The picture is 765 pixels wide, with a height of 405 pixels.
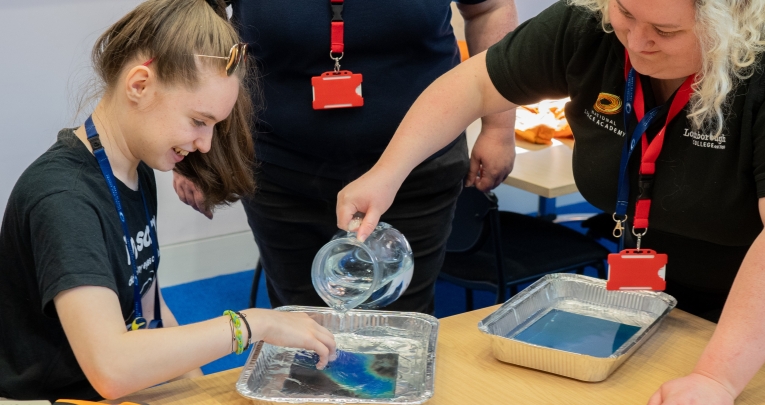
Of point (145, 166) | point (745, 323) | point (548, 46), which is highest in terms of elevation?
point (548, 46)

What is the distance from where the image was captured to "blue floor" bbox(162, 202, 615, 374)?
125 inches

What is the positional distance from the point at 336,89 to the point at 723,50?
2.28 ft

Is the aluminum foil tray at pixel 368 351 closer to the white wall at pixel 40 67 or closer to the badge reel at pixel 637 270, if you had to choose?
the badge reel at pixel 637 270

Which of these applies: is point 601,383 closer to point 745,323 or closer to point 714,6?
point 745,323

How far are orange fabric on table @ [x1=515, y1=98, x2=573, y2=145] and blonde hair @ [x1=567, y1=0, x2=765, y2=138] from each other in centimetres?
187

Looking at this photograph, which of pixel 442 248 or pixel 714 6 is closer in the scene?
pixel 714 6

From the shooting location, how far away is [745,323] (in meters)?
1.06

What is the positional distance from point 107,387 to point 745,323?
2.84 ft

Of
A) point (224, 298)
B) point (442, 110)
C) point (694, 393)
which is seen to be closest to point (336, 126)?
point (442, 110)

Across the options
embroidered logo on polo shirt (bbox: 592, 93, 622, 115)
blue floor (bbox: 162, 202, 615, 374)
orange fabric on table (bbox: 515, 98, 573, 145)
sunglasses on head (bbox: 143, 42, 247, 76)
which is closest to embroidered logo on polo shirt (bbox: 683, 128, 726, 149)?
embroidered logo on polo shirt (bbox: 592, 93, 622, 115)

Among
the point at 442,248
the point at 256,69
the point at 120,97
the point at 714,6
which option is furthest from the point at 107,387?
the point at 714,6

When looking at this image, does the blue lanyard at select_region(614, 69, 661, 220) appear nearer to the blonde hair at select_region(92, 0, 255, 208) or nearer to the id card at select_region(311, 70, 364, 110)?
the id card at select_region(311, 70, 364, 110)

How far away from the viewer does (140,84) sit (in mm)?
1301

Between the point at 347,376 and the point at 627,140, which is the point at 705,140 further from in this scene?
the point at 347,376
